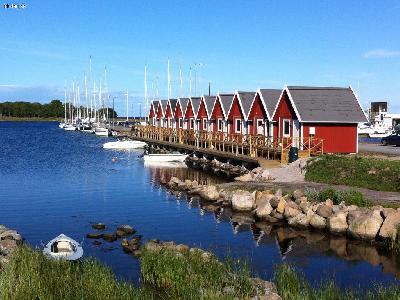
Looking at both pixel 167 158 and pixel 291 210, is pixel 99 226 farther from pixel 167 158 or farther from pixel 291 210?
pixel 167 158

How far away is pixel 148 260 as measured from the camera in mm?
16547

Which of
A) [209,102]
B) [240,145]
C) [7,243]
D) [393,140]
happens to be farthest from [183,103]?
[7,243]

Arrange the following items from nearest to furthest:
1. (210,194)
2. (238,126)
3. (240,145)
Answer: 1. (210,194)
2. (240,145)
3. (238,126)

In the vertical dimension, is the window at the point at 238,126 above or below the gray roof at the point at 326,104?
below

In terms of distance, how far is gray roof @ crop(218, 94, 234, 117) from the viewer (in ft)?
174

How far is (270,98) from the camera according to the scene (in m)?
45.5

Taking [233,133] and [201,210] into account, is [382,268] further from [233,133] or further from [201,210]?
[233,133]

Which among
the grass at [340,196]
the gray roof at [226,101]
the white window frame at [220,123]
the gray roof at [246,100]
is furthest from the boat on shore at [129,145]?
the grass at [340,196]

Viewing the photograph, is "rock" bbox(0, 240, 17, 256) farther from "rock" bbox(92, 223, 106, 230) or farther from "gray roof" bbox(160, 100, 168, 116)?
"gray roof" bbox(160, 100, 168, 116)

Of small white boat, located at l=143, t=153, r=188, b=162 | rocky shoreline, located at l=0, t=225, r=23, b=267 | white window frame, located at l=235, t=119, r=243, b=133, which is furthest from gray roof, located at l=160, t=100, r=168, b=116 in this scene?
rocky shoreline, located at l=0, t=225, r=23, b=267

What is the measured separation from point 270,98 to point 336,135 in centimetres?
751

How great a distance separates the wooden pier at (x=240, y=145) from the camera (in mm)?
39297

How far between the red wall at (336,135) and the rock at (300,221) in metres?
15.6

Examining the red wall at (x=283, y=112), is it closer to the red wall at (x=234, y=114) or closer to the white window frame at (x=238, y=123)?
the red wall at (x=234, y=114)
